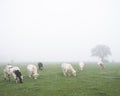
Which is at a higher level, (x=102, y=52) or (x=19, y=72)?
(x=102, y=52)

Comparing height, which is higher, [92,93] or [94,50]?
[94,50]

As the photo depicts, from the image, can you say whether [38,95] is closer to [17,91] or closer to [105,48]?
[17,91]

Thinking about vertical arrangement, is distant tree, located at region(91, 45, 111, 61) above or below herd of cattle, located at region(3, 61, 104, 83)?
above

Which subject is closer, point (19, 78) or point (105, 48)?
point (19, 78)

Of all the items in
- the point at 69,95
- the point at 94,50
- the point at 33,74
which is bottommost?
the point at 69,95

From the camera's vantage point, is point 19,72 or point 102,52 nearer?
point 19,72

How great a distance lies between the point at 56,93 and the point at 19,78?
8585 millimetres

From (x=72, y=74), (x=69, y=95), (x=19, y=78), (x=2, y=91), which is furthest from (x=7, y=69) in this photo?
(x=69, y=95)

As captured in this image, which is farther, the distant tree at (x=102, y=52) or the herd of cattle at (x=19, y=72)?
the distant tree at (x=102, y=52)

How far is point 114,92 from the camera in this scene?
1986cm

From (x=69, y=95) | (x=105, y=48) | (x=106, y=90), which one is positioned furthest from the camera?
(x=105, y=48)

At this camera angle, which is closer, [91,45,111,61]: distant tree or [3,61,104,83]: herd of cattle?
[3,61,104,83]: herd of cattle

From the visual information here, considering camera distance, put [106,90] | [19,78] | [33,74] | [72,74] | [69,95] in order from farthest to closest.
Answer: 1. [72,74]
2. [33,74]
3. [19,78]
4. [106,90]
5. [69,95]

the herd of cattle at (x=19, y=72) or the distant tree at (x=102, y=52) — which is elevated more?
the distant tree at (x=102, y=52)
